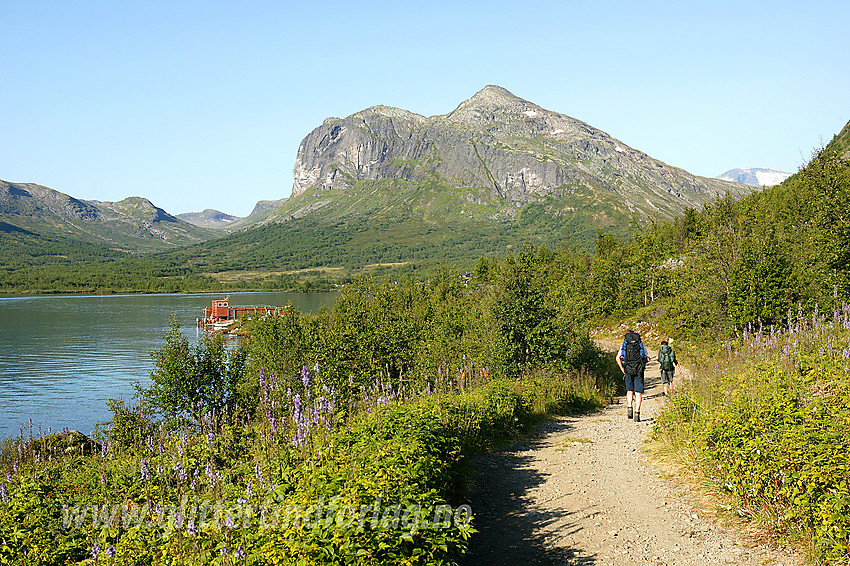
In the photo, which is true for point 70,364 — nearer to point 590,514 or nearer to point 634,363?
point 634,363

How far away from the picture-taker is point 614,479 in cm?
851

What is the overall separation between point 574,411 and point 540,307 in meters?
3.87

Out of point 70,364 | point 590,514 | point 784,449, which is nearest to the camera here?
point 784,449

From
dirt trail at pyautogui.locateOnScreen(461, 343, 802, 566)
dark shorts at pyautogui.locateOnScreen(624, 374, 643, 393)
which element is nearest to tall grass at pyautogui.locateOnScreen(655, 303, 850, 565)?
dirt trail at pyautogui.locateOnScreen(461, 343, 802, 566)

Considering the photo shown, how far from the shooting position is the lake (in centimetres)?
3269

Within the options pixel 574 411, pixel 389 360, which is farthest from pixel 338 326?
pixel 574 411

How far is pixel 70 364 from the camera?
169ft

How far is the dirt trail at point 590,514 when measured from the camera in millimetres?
5906

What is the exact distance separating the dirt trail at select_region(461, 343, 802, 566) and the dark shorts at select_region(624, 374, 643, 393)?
1.79 metres

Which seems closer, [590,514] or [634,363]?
[590,514]

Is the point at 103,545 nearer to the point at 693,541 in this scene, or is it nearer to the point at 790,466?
the point at 693,541

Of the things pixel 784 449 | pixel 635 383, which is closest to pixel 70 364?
pixel 635 383

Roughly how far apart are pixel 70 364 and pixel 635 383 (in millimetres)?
53709

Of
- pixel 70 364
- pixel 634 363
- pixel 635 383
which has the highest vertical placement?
pixel 634 363
